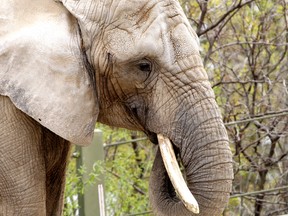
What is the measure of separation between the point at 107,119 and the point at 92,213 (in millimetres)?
2480

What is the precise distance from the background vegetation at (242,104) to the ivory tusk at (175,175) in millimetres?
2913

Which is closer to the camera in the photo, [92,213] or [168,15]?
[168,15]

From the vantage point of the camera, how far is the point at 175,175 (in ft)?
15.6

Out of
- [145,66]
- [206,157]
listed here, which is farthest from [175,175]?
[145,66]

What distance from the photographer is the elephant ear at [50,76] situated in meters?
4.94

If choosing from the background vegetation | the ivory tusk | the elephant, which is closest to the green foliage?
the background vegetation

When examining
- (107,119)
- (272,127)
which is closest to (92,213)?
(272,127)

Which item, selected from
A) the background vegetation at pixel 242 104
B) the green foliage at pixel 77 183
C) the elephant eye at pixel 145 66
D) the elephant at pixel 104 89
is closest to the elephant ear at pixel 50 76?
the elephant at pixel 104 89

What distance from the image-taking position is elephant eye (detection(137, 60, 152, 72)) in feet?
16.0

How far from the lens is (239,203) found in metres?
8.90

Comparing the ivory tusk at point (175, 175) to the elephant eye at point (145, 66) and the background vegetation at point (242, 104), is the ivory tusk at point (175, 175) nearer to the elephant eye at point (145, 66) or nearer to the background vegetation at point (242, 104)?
the elephant eye at point (145, 66)

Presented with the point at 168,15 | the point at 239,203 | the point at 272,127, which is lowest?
the point at 239,203

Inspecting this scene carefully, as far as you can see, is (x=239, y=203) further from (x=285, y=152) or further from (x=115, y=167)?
(x=115, y=167)

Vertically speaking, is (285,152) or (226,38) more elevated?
(226,38)
